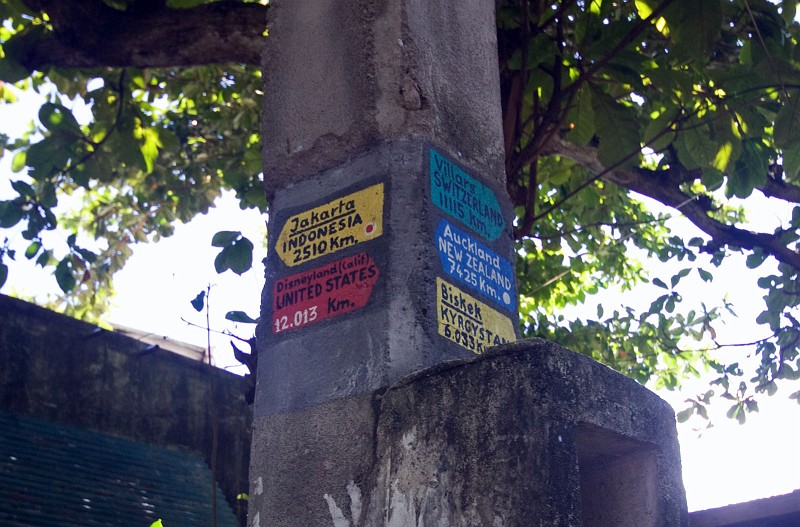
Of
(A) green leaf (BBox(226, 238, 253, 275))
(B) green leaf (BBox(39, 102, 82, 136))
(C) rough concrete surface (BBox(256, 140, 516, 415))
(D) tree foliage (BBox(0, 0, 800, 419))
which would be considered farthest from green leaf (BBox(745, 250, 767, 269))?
(B) green leaf (BBox(39, 102, 82, 136))

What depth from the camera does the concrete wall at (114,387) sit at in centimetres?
680

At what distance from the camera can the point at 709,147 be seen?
3.82 metres

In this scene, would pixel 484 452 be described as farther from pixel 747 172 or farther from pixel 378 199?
pixel 747 172

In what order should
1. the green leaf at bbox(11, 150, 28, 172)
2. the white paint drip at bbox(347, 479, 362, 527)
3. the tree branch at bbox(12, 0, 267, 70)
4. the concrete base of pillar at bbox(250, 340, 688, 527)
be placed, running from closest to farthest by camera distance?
the concrete base of pillar at bbox(250, 340, 688, 527) → the white paint drip at bbox(347, 479, 362, 527) → the tree branch at bbox(12, 0, 267, 70) → the green leaf at bbox(11, 150, 28, 172)

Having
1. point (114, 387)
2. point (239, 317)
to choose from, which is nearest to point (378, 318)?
point (239, 317)

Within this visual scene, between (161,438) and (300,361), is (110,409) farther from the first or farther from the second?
(300,361)

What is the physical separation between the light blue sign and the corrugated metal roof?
4.15 metres

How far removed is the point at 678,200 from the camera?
16.1 ft

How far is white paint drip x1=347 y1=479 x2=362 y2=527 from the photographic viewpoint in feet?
6.77

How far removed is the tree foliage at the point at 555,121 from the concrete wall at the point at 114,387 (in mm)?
1098

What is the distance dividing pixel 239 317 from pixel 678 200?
2.56 m

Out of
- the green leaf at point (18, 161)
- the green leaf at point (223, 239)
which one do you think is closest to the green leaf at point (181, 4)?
the green leaf at point (223, 239)

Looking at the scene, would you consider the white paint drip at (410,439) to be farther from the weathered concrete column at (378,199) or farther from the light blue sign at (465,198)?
the light blue sign at (465,198)

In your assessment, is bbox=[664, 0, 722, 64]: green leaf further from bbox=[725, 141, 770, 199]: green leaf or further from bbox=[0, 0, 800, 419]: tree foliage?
bbox=[725, 141, 770, 199]: green leaf
